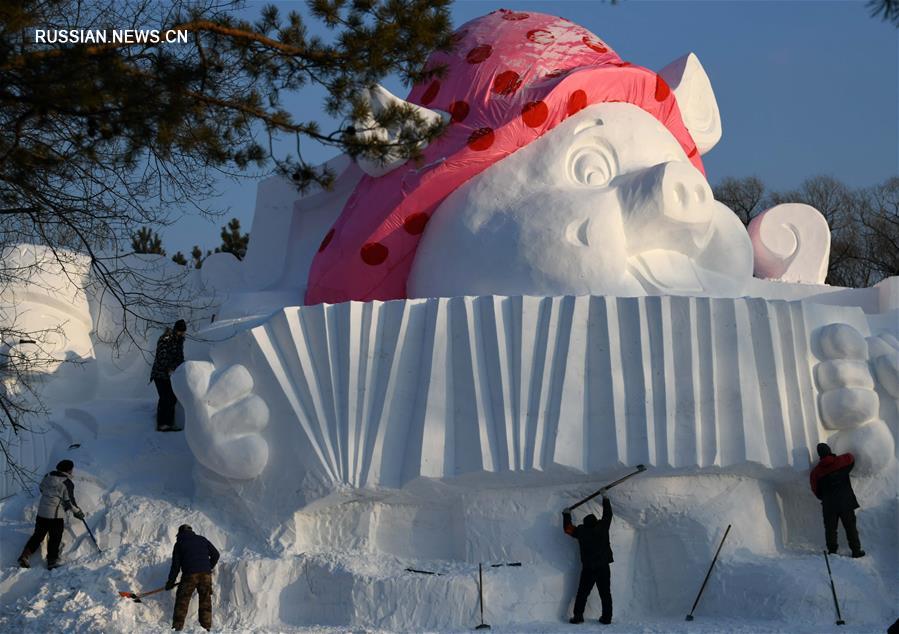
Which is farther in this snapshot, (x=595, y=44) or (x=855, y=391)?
(x=595, y=44)

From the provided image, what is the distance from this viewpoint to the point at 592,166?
12109 millimetres

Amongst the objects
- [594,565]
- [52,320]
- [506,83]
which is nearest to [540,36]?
[506,83]

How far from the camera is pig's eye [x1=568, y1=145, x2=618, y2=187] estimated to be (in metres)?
12.1

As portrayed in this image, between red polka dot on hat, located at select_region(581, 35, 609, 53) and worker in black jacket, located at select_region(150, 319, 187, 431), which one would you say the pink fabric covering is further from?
worker in black jacket, located at select_region(150, 319, 187, 431)

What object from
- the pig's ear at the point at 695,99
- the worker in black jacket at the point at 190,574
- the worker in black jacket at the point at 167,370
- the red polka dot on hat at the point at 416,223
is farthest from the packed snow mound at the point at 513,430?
the pig's ear at the point at 695,99

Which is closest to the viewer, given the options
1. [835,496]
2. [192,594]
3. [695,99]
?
[192,594]

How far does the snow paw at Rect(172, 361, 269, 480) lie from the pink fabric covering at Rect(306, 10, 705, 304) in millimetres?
1571

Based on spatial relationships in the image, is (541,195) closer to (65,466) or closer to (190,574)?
(190,574)

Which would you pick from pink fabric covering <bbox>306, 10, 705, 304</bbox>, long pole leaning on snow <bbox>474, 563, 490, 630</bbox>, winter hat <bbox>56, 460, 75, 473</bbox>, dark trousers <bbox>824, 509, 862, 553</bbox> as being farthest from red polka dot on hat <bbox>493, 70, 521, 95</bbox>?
winter hat <bbox>56, 460, 75, 473</bbox>

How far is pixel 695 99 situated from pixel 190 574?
23.4 ft

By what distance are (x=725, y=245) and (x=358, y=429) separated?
3876mm

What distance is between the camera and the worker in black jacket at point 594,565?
33.2 feet

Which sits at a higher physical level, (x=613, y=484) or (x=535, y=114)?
(x=535, y=114)

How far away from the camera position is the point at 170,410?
12.5m
